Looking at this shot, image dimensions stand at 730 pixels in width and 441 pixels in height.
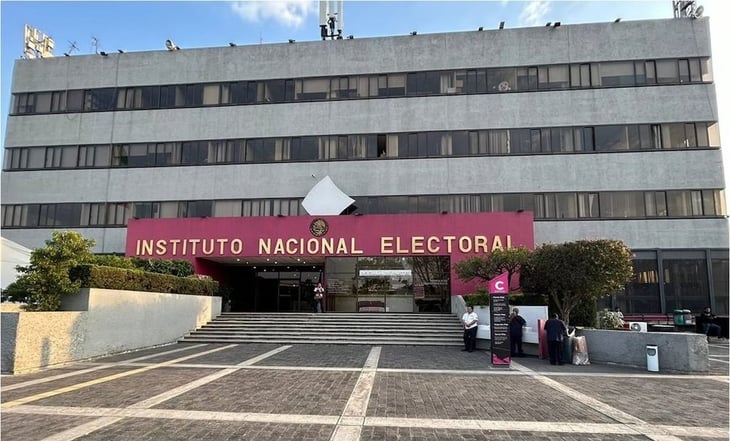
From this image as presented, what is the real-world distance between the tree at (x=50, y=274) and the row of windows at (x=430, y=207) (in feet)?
50.2

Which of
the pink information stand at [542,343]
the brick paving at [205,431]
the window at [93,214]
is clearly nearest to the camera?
the brick paving at [205,431]

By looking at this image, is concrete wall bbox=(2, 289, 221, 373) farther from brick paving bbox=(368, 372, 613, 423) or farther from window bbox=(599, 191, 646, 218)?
window bbox=(599, 191, 646, 218)

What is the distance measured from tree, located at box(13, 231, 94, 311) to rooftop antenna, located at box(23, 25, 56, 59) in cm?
2731

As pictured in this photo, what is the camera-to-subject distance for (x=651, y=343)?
12703 millimetres

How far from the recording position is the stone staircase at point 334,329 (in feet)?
61.5

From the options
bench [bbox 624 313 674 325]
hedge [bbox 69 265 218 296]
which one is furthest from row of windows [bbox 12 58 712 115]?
hedge [bbox 69 265 218 296]

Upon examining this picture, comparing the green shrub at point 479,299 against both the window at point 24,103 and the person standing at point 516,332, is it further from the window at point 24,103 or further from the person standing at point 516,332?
the window at point 24,103

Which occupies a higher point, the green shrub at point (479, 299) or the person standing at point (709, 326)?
the green shrub at point (479, 299)

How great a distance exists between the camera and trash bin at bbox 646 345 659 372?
12.3 metres

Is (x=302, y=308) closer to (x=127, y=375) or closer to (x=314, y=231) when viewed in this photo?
(x=314, y=231)

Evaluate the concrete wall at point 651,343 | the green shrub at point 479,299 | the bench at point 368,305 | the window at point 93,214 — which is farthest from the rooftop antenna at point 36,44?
the concrete wall at point 651,343

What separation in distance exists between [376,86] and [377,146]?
12.6ft

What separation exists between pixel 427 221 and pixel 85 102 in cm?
2351

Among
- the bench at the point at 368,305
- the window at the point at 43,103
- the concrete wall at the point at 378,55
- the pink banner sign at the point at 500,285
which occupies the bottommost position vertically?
the bench at the point at 368,305
